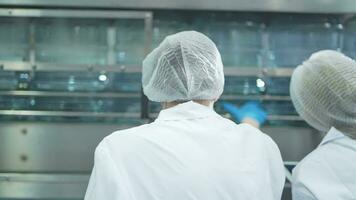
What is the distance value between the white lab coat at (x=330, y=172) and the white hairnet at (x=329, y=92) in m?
0.04

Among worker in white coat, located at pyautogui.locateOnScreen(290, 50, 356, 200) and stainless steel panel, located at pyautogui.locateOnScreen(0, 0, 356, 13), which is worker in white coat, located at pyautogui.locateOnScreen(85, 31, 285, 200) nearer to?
worker in white coat, located at pyautogui.locateOnScreen(290, 50, 356, 200)

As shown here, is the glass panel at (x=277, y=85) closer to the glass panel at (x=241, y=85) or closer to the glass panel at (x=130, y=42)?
the glass panel at (x=241, y=85)

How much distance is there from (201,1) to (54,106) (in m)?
0.71

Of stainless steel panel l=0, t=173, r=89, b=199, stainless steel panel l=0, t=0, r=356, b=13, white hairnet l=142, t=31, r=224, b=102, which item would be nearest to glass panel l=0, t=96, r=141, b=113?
stainless steel panel l=0, t=173, r=89, b=199

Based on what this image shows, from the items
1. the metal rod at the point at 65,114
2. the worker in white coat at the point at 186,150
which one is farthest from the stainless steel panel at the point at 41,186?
the worker in white coat at the point at 186,150

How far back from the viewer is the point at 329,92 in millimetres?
1158

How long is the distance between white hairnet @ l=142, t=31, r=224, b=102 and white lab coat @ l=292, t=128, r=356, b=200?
0.99ft

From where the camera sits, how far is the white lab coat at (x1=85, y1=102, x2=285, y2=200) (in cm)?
97

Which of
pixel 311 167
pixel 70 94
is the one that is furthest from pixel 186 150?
pixel 70 94

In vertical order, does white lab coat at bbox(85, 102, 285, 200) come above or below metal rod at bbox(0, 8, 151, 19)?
below

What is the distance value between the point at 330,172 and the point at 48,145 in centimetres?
105

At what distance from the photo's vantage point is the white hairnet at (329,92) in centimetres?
114

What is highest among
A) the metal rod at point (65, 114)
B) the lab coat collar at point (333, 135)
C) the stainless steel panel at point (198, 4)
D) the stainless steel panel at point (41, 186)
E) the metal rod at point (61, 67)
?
the stainless steel panel at point (198, 4)

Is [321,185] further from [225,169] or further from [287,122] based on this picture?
[287,122]
